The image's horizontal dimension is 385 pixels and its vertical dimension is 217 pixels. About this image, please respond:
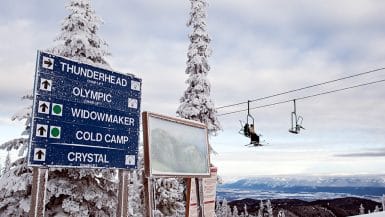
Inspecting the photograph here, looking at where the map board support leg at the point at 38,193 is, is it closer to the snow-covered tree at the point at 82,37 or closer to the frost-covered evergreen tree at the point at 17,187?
the frost-covered evergreen tree at the point at 17,187

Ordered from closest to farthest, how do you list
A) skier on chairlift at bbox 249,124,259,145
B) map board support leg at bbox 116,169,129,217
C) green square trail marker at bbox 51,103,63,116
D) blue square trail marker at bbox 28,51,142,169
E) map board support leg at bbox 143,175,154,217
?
blue square trail marker at bbox 28,51,142,169 < green square trail marker at bbox 51,103,63,116 < map board support leg at bbox 116,169,129,217 < map board support leg at bbox 143,175,154,217 < skier on chairlift at bbox 249,124,259,145

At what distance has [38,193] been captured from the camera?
5.48m

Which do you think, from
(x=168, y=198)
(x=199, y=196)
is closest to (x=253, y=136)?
(x=168, y=198)

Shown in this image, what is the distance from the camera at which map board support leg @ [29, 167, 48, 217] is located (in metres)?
5.41

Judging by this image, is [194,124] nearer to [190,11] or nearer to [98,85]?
[98,85]

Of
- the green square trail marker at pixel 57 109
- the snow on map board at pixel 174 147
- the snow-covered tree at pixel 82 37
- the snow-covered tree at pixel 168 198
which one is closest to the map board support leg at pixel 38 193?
the green square trail marker at pixel 57 109

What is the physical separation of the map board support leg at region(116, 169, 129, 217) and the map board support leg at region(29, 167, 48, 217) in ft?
4.90

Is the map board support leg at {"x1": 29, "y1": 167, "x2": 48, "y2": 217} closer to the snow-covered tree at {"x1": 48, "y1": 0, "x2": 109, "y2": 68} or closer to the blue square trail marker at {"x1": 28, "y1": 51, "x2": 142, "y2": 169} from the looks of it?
the blue square trail marker at {"x1": 28, "y1": 51, "x2": 142, "y2": 169}

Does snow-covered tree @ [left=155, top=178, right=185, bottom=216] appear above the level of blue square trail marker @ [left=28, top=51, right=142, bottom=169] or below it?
below

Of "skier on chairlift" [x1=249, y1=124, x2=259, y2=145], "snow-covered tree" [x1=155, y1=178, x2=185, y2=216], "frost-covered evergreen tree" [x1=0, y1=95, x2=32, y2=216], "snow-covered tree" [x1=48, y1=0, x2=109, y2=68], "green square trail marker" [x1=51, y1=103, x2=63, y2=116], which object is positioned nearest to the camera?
"green square trail marker" [x1=51, y1=103, x2=63, y2=116]

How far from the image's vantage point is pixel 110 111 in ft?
21.3

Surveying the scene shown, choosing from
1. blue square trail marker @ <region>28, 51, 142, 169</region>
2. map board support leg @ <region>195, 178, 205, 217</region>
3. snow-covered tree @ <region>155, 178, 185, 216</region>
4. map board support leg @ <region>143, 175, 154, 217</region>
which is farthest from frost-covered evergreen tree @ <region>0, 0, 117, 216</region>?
snow-covered tree @ <region>155, 178, 185, 216</region>

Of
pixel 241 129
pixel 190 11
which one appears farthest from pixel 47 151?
pixel 190 11

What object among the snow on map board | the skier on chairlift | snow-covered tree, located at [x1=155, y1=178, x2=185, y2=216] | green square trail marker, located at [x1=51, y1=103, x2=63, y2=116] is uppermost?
the skier on chairlift
